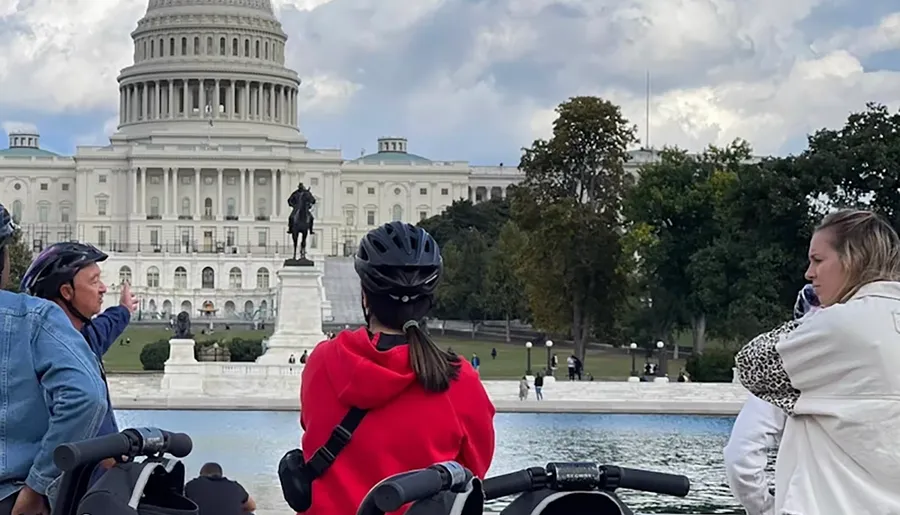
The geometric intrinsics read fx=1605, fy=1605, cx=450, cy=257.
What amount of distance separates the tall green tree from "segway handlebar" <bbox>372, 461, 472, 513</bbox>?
40.4 meters

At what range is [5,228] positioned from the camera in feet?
15.3

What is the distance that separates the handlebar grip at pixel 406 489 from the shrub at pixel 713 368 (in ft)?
114

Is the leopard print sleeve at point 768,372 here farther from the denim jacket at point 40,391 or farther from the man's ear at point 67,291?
the man's ear at point 67,291

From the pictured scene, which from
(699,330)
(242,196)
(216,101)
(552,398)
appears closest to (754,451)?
(552,398)

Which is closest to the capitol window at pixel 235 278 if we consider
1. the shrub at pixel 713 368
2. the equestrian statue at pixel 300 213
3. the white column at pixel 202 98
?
the white column at pixel 202 98

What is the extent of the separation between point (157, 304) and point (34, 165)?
34.2 metres

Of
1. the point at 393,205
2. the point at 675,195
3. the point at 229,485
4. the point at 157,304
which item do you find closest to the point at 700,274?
the point at 675,195

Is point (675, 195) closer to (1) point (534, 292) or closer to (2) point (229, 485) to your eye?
(1) point (534, 292)

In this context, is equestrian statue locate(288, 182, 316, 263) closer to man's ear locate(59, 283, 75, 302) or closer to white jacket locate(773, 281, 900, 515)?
man's ear locate(59, 283, 75, 302)

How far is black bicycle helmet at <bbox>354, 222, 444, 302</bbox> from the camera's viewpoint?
4.20 metres

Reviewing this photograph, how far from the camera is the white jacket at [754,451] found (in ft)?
15.7

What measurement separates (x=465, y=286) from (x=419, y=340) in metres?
65.8

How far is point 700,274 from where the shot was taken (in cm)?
4138

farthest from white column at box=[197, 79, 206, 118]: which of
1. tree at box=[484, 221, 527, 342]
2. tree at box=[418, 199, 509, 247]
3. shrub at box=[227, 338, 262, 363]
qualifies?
shrub at box=[227, 338, 262, 363]
